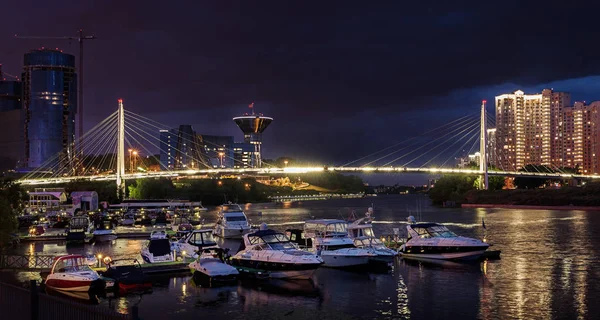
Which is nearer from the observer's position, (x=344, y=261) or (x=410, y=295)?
(x=410, y=295)

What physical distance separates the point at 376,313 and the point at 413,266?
40.0 ft

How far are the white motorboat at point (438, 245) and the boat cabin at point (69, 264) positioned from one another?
18.8m

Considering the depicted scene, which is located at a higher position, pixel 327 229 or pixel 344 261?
pixel 327 229

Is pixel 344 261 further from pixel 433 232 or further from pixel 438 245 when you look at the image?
pixel 433 232

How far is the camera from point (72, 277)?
79.5 feet

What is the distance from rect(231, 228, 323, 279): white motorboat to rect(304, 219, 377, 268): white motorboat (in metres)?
3.29

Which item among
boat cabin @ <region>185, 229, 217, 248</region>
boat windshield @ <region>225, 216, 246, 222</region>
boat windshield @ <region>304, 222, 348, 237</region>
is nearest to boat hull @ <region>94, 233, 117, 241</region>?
boat windshield @ <region>225, 216, 246, 222</region>

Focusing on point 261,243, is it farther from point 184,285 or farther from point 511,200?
point 511,200

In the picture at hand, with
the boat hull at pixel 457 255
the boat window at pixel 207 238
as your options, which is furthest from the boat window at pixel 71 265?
the boat hull at pixel 457 255

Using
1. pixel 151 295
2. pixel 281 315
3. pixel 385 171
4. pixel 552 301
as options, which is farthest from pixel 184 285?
pixel 385 171

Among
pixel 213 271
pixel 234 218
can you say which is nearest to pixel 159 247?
pixel 213 271

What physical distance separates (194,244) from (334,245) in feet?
25.2

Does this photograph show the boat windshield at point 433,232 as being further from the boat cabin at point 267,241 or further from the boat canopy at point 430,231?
the boat cabin at point 267,241

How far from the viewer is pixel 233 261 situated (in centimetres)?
3002
